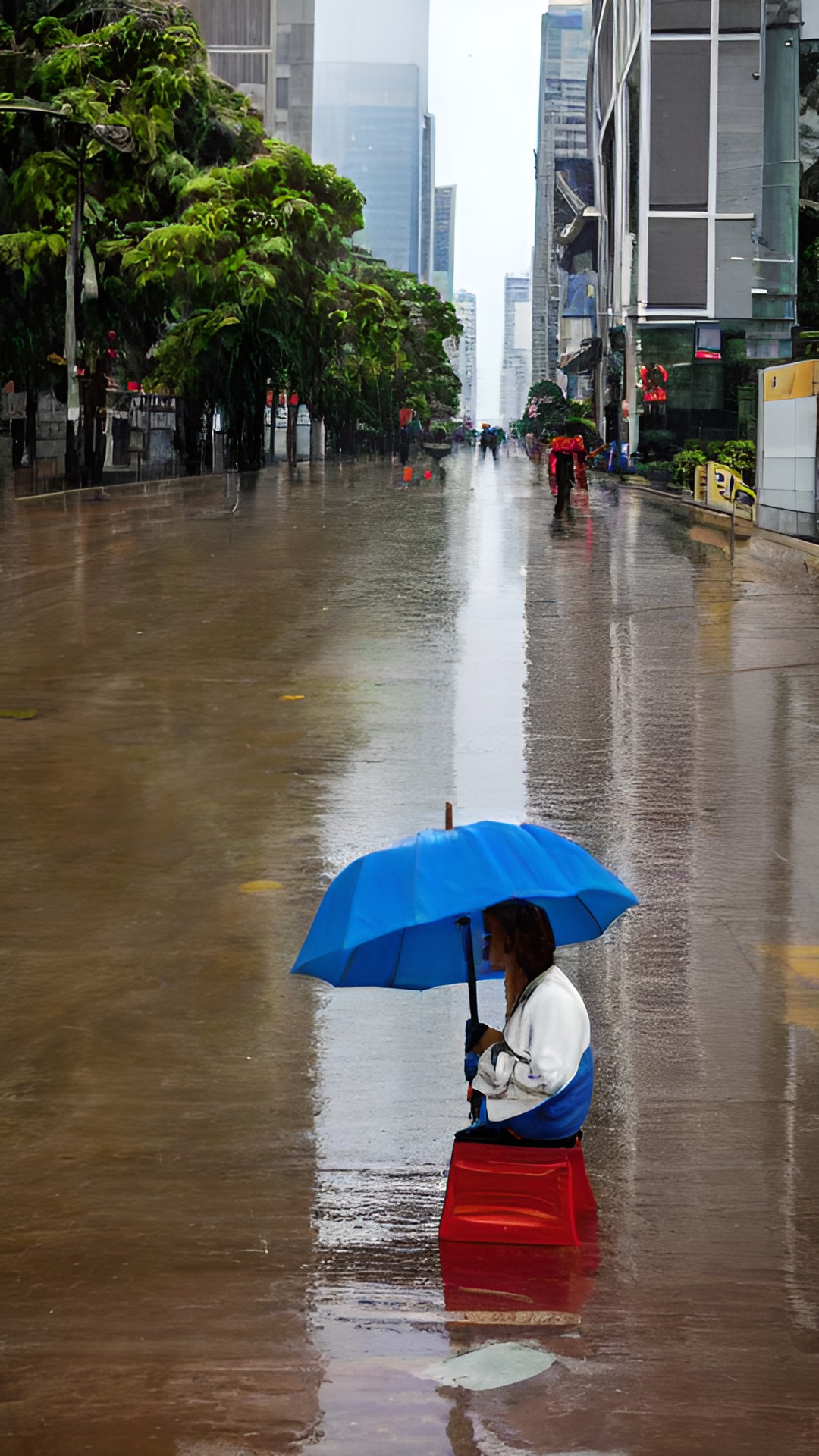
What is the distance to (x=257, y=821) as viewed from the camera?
1044cm

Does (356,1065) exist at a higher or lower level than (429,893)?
lower

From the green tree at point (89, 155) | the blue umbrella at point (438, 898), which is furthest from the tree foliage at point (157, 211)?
the blue umbrella at point (438, 898)

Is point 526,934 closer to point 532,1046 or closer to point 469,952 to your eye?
point 469,952

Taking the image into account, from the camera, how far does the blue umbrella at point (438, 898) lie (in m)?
4.51

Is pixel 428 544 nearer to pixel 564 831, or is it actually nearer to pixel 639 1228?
pixel 564 831

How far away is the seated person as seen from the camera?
4816 mm

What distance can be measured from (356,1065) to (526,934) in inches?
72.5

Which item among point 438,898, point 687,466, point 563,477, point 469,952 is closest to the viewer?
point 438,898

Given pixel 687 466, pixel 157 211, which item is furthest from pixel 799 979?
pixel 687 466

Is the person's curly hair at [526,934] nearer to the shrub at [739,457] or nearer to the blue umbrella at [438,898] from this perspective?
the blue umbrella at [438,898]

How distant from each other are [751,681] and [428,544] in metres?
17.4

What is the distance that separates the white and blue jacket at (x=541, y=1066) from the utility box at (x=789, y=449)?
2792 centimetres

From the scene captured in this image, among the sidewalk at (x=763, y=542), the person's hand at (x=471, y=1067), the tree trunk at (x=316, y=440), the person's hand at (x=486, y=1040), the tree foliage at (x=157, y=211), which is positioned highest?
the tree foliage at (x=157, y=211)

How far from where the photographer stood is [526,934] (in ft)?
15.8
